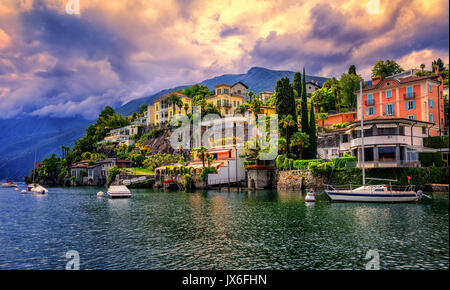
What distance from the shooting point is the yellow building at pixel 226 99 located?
11138 cm

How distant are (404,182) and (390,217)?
20.5 m

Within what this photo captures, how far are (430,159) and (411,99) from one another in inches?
689

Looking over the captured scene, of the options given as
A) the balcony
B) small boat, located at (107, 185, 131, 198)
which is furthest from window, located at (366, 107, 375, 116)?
small boat, located at (107, 185, 131, 198)

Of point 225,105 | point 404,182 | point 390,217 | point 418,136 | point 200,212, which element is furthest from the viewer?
point 225,105

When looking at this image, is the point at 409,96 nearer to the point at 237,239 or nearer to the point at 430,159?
the point at 430,159

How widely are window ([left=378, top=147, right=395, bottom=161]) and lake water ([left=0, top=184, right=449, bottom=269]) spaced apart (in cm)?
1676

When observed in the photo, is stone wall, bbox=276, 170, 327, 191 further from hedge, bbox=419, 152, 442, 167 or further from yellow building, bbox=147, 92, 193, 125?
yellow building, bbox=147, 92, 193, 125

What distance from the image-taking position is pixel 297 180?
6078 centimetres

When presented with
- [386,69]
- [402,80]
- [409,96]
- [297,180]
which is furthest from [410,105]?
[386,69]

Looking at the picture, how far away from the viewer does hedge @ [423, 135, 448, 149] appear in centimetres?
4895

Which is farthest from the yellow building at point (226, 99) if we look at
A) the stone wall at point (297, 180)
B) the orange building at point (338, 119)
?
the stone wall at point (297, 180)
